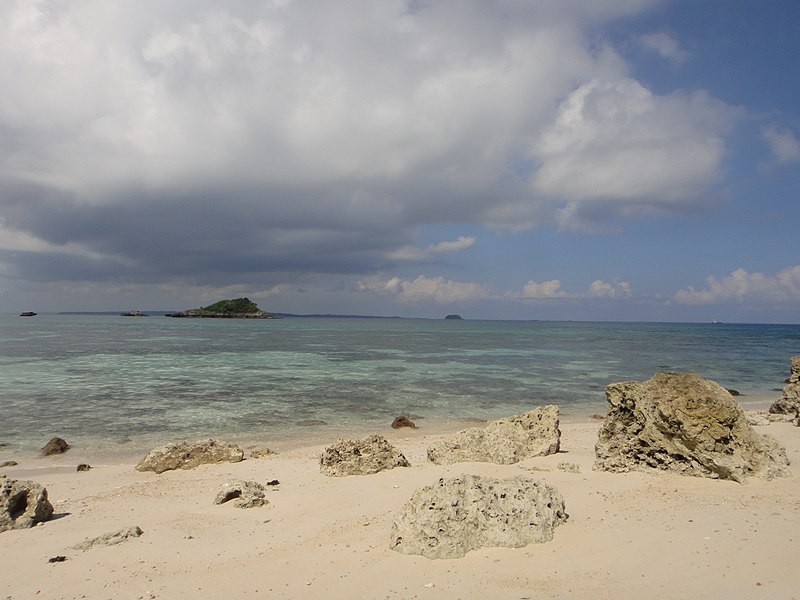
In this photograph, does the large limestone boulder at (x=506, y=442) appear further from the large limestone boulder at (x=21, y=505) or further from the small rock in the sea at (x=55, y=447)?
the small rock in the sea at (x=55, y=447)

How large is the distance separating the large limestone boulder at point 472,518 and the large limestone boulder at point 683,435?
3.15m

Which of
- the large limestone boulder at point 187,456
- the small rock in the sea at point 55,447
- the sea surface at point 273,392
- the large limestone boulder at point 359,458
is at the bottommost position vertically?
the sea surface at point 273,392

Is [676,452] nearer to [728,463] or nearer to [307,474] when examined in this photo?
[728,463]

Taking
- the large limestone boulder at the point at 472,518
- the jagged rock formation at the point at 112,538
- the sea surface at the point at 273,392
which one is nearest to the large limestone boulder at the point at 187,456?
the sea surface at the point at 273,392

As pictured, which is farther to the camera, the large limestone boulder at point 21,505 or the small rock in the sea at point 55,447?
the small rock in the sea at point 55,447

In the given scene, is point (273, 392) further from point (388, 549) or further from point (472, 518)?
point (472, 518)

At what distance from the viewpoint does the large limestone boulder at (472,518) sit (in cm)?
567

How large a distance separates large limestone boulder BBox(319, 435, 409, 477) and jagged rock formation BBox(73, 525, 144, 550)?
369cm

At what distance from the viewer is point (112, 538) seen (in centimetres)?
673

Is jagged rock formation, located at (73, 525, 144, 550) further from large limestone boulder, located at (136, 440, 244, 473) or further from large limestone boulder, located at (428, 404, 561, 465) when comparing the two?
large limestone boulder, located at (428, 404, 561, 465)

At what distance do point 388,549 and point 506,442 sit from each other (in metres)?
5.13

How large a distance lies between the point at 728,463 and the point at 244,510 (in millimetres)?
7888

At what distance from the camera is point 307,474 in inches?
403

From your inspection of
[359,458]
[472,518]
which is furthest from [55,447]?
[472,518]
